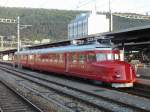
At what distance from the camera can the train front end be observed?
22391mm

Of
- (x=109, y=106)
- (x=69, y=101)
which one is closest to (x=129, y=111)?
(x=109, y=106)

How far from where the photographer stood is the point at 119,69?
2239cm

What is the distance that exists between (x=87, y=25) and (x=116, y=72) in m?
80.1

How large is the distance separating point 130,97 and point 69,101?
9.85 feet

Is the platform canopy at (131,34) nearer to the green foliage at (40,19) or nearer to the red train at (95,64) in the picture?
the red train at (95,64)

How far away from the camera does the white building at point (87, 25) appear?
329 feet

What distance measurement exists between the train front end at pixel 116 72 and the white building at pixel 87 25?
74.9 m

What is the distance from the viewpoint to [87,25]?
335 feet

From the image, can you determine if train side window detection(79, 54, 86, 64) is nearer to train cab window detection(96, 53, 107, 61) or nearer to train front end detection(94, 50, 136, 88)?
train cab window detection(96, 53, 107, 61)

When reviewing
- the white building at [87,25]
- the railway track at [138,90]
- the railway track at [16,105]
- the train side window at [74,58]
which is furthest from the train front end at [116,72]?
the white building at [87,25]

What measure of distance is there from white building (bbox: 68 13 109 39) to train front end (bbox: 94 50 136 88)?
246 feet

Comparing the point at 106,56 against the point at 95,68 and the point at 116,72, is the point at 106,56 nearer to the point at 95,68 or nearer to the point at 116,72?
the point at 95,68

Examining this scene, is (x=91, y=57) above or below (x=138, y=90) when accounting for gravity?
above

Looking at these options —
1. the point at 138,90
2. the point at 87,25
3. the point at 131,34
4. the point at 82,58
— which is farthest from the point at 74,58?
the point at 87,25
